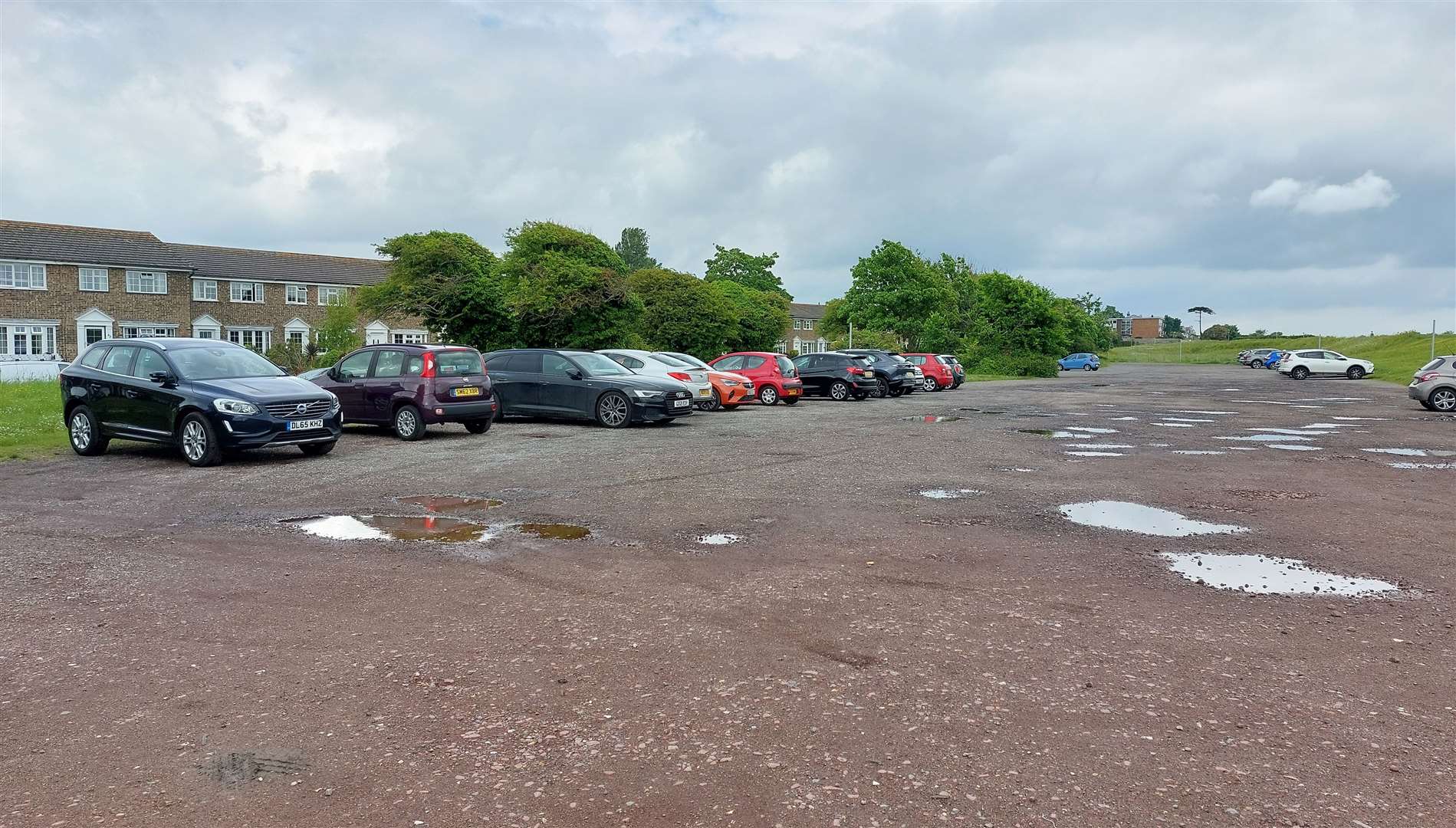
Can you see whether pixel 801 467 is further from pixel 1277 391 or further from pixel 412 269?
pixel 1277 391

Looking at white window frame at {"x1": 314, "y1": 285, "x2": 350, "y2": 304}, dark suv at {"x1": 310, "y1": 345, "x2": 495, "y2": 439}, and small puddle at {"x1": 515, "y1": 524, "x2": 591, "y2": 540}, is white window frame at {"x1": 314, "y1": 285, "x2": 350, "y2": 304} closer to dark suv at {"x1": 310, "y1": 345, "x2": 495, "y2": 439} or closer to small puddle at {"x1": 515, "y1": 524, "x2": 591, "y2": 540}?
dark suv at {"x1": 310, "y1": 345, "x2": 495, "y2": 439}

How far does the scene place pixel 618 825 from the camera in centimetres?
318

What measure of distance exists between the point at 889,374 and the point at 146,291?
44381mm

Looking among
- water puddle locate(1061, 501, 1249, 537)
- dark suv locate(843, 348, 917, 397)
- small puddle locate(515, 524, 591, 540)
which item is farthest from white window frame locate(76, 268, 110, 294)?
water puddle locate(1061, 501, 1249, 537)

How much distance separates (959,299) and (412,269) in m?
51.0

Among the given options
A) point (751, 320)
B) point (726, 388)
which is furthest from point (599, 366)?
point (751, 320)

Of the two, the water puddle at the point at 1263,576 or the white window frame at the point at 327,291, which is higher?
the white window frame at the point at 327,291

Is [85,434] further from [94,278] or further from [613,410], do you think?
[94,278]

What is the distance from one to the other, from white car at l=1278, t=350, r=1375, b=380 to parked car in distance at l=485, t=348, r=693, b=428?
157 ft

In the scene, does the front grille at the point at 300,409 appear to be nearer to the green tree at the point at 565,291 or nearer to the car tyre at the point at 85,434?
the car tyre at the point at 85,434

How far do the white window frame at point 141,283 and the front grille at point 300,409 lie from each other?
1957 inches

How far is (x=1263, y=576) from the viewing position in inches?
Result: 257

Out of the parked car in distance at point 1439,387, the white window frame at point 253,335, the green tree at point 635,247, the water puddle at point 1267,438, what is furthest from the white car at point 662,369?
the green tree at point 635,247

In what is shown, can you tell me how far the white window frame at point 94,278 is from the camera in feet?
169
